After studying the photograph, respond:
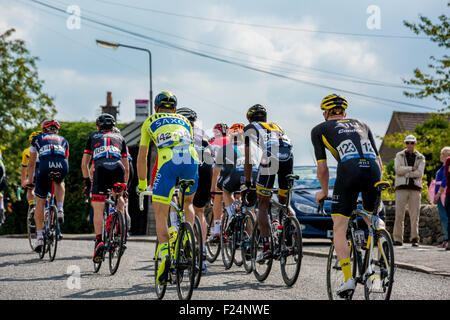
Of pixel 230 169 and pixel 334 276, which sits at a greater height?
pixel 230 169

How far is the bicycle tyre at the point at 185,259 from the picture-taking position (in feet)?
20.5

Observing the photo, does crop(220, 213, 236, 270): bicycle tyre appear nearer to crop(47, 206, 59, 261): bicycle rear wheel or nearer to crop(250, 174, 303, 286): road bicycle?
crop(250, 174, 303, 286): road bicycle

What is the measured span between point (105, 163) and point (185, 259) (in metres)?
3.58

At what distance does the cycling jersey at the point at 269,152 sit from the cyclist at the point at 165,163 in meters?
1.54

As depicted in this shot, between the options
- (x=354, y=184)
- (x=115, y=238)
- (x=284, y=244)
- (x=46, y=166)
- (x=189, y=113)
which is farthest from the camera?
(x=46, y=166)

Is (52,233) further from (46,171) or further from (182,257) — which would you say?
(182,257)

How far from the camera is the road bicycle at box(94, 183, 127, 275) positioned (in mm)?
8953

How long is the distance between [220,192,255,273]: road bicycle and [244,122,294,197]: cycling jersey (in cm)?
74

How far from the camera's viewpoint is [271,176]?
8484mm

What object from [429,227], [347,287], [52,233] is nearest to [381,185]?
[347,287]

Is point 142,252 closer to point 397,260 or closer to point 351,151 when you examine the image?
point 397,260

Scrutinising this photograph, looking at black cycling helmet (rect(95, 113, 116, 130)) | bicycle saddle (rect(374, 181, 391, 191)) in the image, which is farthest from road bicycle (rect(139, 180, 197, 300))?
black cycling helmet (rect(95, 113, 116, 130))
